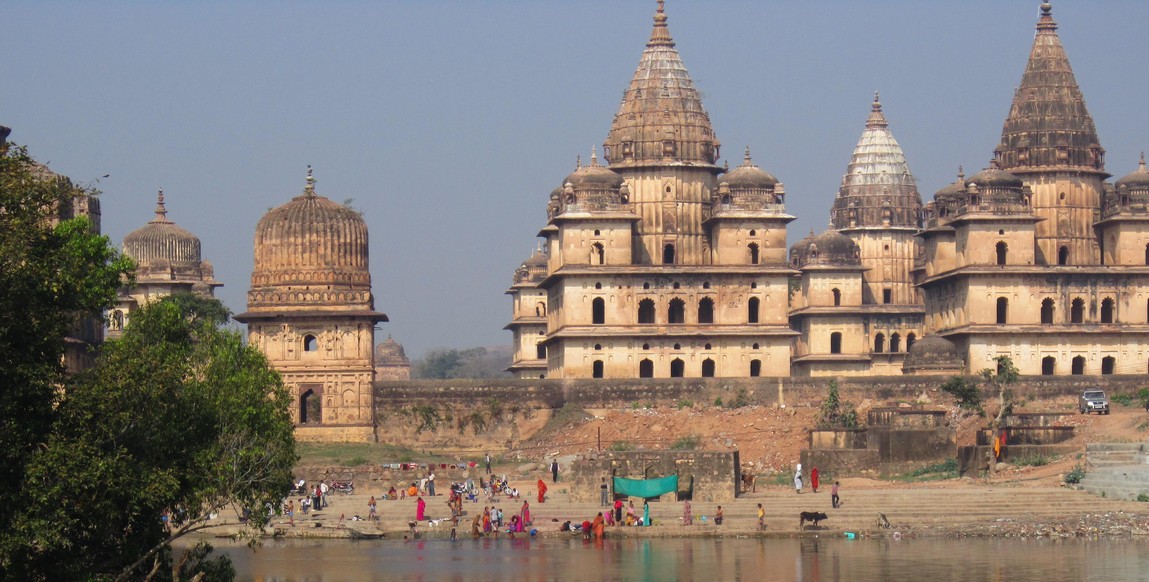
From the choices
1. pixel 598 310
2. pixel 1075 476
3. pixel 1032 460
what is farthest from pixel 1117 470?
pixel 598 310

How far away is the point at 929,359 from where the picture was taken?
7269 cm

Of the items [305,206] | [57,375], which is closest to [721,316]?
[305,206]

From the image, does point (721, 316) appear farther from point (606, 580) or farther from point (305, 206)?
point (606, 580)

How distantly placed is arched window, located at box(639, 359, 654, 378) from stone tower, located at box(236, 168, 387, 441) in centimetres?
1143

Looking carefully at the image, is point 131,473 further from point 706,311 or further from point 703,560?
point 706,311

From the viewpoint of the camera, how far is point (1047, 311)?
74.5 meters

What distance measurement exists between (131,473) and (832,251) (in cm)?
6004

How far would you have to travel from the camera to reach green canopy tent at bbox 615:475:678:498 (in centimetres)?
5009

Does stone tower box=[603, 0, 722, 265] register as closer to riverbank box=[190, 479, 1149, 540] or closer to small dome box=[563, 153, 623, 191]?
small dome box=[563, 153, 623, 191]

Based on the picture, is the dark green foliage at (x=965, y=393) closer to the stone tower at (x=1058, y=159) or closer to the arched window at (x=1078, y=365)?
the arched window at (x=1078, y=365)

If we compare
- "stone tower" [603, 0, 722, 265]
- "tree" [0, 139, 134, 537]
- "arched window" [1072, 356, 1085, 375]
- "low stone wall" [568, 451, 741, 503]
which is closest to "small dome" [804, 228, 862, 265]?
"stone tower" [603, 0, 722, 265]

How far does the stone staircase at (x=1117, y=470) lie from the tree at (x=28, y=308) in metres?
27.5

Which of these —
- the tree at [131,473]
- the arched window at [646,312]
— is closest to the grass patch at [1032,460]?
the arched window at [646,312]

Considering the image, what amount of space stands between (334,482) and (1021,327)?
90.3 feet
